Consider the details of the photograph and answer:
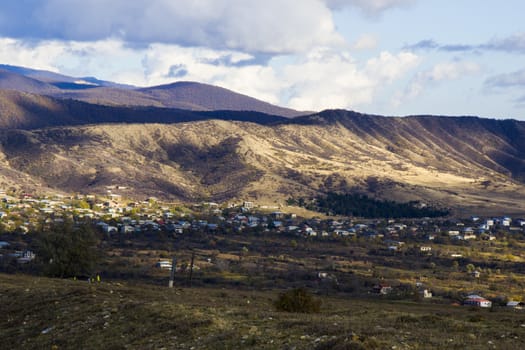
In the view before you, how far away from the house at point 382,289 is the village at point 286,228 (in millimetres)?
2608

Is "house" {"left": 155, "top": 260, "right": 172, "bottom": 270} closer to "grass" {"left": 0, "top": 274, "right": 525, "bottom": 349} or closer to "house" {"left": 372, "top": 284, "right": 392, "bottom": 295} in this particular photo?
"house" {"left": 372, "top": 284, "right": 392, "bottom": 295}

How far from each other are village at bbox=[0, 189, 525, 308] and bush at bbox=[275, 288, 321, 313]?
4306 cm

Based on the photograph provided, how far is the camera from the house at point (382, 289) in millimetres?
69181

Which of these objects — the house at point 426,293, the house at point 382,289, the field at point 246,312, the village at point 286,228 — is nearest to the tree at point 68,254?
the field at point 246,312

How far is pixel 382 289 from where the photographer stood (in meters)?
70.2

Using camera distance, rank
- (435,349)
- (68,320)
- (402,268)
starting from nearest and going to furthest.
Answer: (435,349) < (68,320) < (402,268)

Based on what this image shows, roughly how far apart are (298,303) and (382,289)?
126 feet

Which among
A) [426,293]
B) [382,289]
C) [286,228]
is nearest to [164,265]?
[382,289]

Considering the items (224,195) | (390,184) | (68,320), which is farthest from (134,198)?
(68,320)

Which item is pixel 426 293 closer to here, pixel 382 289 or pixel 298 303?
pixel 382 289

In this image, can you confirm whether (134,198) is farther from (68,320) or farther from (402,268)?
(68,320)

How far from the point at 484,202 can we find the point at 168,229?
8407 centimetres

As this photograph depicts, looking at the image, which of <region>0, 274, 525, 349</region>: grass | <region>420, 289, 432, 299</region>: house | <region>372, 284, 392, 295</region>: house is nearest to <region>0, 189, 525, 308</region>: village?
<region>372, 284, 392, 295</region>: house

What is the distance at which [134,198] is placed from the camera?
167625 mm
